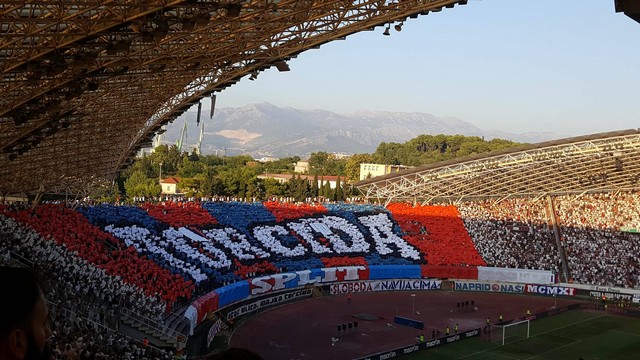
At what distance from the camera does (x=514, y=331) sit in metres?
46.7

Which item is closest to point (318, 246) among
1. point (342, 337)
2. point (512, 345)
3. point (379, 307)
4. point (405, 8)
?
point (379, 307)

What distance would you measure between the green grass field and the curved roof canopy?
20173 millimetres

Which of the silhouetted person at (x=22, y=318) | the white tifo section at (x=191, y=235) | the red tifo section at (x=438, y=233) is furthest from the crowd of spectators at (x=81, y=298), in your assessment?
the red tifo section at (x=438, y=233)

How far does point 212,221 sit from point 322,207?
48.5 feet

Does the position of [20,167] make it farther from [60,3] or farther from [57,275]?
[60,3]

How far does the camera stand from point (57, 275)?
114 ft

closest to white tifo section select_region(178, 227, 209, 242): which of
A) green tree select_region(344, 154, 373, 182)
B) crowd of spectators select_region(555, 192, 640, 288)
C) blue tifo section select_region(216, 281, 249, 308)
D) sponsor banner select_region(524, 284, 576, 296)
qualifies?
blue tifo section select_region(216, 281, 249, 308)

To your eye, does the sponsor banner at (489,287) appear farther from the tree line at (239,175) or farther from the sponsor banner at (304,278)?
the tree line at (239,175)

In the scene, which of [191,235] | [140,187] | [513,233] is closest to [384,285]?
[191,235]

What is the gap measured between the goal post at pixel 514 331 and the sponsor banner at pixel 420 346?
67.2 inches

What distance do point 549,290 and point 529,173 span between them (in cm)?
1179

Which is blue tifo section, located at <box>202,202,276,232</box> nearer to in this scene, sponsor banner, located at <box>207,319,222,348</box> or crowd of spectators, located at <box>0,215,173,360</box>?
sponsor banner, located at <box>207,319,222,348</box>

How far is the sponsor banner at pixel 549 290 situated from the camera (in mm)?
62156

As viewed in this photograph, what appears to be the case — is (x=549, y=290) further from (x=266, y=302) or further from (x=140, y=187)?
(x=140, y=187)
